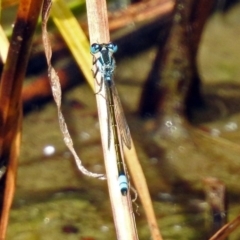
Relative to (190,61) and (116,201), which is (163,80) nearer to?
(190,61)

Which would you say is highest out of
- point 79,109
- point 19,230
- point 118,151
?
point 79,109

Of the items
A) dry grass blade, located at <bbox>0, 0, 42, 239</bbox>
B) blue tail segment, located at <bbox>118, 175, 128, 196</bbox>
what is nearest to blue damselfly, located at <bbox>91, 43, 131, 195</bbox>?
blue tail segment, located at <bbox>118, 175, 128, 196</bbox>

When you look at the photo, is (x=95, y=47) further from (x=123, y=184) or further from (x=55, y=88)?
(x=123, y=184)

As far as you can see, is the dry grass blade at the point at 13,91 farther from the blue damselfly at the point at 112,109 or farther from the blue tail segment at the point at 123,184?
the blue tail segment at the point at 123,184

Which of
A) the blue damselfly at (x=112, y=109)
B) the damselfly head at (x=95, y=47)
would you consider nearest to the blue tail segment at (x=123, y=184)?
the blue damselfly at (x=112, y=109)

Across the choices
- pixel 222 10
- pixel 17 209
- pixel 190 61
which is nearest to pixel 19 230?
pixel 17 209

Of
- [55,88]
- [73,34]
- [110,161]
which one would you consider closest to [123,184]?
[110,161]

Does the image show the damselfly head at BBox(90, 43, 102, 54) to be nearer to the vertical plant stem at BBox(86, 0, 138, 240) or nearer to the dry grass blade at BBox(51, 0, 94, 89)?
the vertical plant stem at BBox(86, 0, 138, 240)
